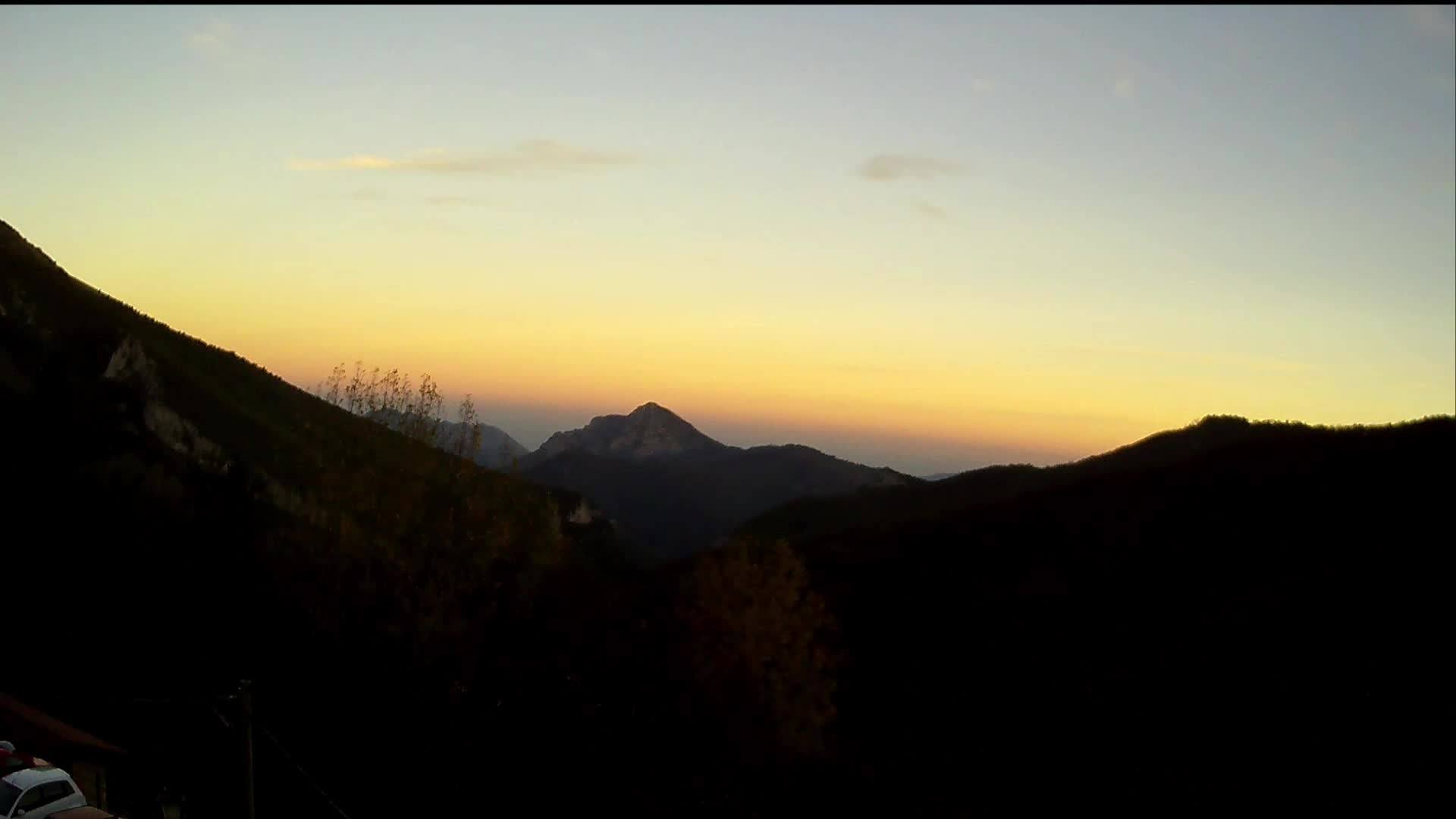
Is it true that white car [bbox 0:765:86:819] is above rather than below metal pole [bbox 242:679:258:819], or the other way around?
below

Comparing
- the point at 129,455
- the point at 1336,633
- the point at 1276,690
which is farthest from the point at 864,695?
the point at 129,455

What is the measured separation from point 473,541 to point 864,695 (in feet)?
111

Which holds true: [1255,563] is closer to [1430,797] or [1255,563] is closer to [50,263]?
[1430,797]

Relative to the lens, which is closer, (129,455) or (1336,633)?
(1336,633)

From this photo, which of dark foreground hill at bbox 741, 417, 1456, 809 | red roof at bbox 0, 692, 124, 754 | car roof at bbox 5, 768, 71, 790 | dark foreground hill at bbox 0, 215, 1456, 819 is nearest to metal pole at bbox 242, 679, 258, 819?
dark foreground hill at bbox 0, 215, 1456, 819

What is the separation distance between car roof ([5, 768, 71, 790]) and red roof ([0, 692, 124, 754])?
4542mm

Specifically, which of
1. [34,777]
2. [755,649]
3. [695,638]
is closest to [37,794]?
[34,777]

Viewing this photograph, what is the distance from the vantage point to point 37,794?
2734 centimetres

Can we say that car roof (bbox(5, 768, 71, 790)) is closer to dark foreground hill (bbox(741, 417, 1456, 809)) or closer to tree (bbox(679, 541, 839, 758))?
tree (bbox(679, 541, 839, 758))

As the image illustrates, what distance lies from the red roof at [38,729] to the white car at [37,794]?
13.5ft

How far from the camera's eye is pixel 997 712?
64.4 m

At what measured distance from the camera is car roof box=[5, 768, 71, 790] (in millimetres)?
27047

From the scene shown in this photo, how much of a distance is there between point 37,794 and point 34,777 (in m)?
0.47

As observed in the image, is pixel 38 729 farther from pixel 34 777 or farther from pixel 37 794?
pixel 37 794
